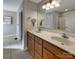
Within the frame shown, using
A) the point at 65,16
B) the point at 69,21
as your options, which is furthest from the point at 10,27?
the point at 69,21

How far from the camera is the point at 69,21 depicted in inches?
90.0

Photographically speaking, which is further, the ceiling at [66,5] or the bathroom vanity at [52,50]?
the ceiling at [66,5]

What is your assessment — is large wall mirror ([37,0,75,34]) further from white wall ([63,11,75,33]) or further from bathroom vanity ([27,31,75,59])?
bathroom vanity ([27,31,75,59])

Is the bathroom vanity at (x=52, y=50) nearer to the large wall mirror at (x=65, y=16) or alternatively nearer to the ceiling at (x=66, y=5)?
the large wall mirror at (x=65, y=16)

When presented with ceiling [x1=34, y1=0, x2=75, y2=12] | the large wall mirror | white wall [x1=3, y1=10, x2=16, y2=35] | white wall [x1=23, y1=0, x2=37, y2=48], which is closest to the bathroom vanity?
the large wall mirror

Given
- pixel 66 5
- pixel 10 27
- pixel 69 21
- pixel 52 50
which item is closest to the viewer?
pixel 52 50

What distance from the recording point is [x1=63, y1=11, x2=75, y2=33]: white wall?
84.3 inches

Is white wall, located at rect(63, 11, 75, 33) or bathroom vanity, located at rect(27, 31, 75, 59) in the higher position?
white wall, located at rect(63, 11, 75, 33)

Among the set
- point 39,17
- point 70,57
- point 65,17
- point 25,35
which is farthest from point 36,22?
point 70,57

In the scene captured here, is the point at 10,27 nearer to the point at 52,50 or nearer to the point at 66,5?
the point at 66,5

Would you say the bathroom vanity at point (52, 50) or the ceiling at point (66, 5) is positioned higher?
the ceiling at point (66, 5)

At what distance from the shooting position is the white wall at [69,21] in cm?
214

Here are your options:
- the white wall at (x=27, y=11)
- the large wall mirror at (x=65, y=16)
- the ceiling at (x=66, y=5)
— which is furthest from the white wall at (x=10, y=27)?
the ceiling at (x=66, y=5)

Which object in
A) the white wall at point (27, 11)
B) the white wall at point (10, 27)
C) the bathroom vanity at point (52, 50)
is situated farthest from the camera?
the white wall at point (10, 27)
